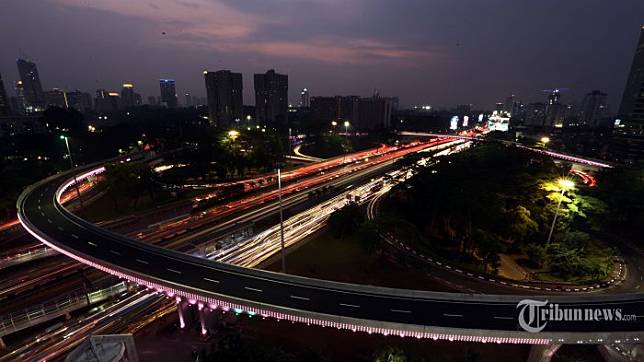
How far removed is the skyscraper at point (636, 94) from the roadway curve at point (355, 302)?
387 feet

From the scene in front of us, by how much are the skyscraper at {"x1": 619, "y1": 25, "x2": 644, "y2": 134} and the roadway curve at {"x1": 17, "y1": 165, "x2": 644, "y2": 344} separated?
387 ft

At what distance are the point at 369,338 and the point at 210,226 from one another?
26931mm

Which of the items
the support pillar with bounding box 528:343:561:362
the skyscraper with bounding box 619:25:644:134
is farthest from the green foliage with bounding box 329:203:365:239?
the skyscraper with bounding box 619:25:644:134

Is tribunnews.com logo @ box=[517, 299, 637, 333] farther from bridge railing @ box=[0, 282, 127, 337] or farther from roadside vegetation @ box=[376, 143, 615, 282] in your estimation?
bridge railing @ box=[0, 282, 127, 337]

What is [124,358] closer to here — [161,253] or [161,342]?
[161,342]

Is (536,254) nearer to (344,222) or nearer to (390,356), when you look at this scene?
(344,222)

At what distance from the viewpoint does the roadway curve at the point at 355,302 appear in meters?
20.5

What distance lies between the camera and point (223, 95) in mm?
188125

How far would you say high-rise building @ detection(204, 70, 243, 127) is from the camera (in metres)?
186

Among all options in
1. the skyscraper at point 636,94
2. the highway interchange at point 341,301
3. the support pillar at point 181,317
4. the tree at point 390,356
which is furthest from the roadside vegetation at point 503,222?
the skyscraper at point 636,94

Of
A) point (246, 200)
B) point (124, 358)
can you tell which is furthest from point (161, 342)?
point (246, 200)

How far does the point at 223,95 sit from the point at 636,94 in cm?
20447

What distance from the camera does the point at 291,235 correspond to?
39.6 m

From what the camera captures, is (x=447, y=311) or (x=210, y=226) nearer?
(x=447, y=311)
